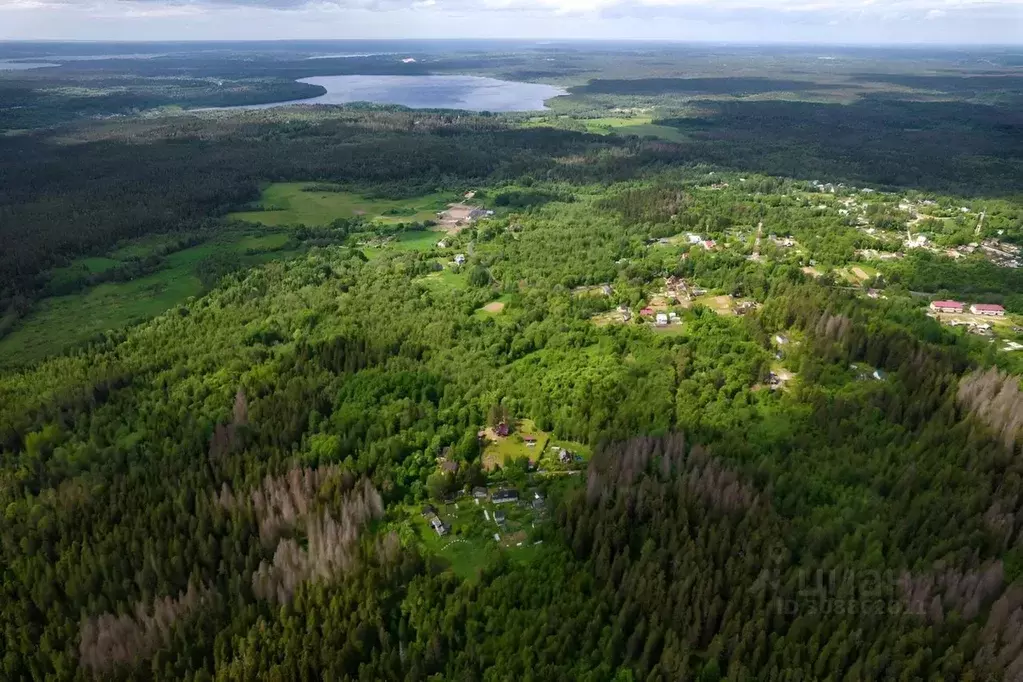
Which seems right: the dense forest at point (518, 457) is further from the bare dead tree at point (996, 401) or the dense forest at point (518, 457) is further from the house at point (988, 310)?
the house at point (988, 310)

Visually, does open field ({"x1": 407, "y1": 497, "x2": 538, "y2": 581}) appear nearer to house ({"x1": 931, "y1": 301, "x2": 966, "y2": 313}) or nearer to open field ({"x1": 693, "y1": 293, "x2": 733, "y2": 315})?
open field ({"x1": 693, "y1": 293, "x2": 733, "y2": 315})

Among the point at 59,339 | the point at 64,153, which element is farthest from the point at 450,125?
the point at 59,339

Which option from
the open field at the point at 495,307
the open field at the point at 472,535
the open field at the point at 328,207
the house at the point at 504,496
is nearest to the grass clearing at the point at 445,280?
the open field at the point at 495,307

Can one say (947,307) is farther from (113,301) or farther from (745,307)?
(113,301)

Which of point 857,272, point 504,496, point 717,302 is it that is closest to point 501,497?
point 504,496

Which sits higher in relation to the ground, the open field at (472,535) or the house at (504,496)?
the house at (504,496)
